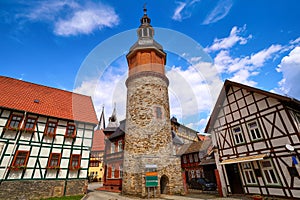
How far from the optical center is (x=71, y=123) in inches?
583

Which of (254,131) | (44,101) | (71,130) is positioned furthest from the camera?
(44,101)

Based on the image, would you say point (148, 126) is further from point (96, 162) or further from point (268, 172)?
point (96, 162)

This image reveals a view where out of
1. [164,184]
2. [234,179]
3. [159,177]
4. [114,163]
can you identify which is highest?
[114,163]

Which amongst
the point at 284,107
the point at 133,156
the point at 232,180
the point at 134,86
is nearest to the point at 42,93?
the point at 134,86

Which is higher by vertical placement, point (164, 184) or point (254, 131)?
point (254, 131)

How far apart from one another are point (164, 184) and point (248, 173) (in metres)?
6.63

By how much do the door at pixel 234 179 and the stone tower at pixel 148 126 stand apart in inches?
160

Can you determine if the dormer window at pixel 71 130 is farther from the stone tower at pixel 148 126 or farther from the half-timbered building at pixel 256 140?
the half-timbered building at pixel 256 140

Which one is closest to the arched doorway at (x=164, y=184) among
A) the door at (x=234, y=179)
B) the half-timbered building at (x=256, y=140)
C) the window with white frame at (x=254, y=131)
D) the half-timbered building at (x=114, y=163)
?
the half-timbered building at (x=256, y=140)

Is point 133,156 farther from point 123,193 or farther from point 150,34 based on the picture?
point 150,34

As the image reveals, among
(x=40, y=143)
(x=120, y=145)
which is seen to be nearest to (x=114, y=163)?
(x=120, y=145)

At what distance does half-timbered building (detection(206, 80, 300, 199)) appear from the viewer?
8.41 m

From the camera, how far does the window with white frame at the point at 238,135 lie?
11014 mm

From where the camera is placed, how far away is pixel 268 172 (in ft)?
30.4
